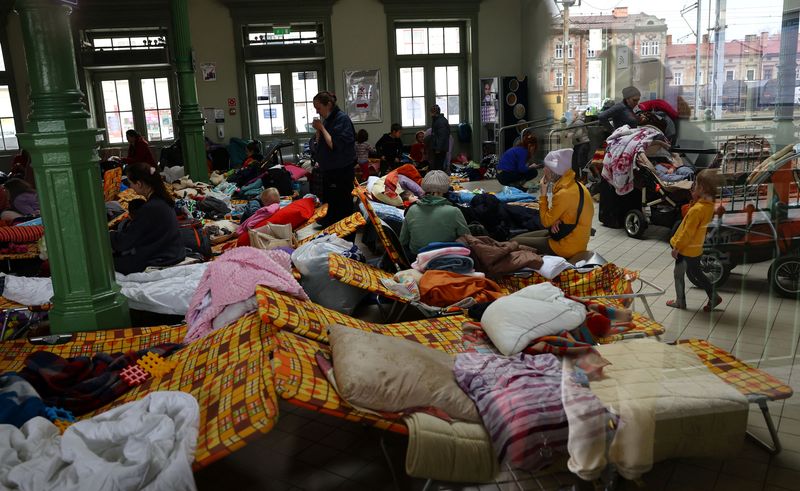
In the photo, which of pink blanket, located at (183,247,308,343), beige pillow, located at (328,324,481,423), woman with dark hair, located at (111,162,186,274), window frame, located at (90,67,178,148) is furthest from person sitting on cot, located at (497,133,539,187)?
window frame, located at (90,67,178,148)

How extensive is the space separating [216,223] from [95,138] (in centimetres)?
325

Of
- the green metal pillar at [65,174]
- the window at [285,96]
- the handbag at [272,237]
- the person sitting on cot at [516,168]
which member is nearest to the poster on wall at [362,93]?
the window at [285,96]

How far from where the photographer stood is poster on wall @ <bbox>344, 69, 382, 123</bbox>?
14.9 metres

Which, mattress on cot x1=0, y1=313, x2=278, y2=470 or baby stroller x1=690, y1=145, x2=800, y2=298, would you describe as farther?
mattress on cot x1=0, y1=313, x2=278, y2=470

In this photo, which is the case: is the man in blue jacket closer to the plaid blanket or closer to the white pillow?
the white pillow

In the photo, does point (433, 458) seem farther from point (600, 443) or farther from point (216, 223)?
point (216, 223)

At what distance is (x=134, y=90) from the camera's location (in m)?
14.4

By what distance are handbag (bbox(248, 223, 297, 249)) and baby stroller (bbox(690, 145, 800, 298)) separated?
4404mm

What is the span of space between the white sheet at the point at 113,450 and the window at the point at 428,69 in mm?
13347

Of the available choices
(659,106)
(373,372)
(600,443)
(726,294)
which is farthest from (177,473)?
(659,106)

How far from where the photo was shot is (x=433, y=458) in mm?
2449

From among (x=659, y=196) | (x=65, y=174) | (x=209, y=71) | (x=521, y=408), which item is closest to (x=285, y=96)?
(x=209, y=71)

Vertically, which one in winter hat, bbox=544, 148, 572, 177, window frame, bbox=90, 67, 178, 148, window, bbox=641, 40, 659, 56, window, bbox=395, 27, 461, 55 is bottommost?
winter hat, bbox=544, 148, 572, 177

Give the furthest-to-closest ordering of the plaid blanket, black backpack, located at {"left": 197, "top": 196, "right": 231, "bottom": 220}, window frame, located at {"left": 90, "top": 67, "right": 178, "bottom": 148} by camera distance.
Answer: window frame, located at {"left": 90, "top": 67, "right": 178, "bottom": 148}, black backpack, located at {"left": 197, "top": 196, "right": 231, "bottom": 220}, the plaid blanket
